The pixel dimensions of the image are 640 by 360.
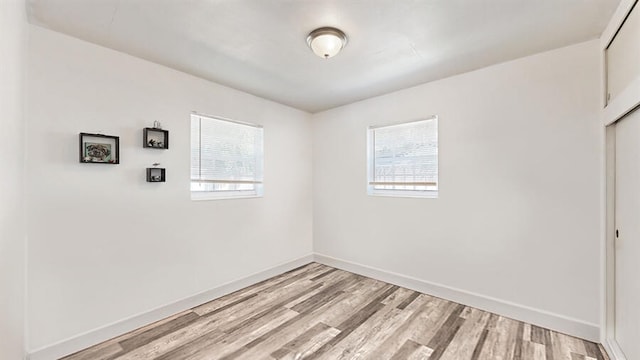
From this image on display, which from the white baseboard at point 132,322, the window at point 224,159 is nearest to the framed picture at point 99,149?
the window at point 224,159

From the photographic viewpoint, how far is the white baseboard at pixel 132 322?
1.95 meters

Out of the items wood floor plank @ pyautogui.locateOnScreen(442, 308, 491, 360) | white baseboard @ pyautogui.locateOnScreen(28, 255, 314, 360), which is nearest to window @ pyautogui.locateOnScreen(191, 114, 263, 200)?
white baseboard @ pyautogui.locateOnScreen(28, 255, 314, 360)

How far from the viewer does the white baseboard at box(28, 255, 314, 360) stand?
6.39 ft

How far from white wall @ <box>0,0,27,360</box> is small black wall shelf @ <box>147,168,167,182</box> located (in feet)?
2.63

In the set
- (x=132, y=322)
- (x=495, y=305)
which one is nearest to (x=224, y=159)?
(x=132, y=322)

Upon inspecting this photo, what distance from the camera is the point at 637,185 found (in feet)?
5.39

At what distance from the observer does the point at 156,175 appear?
247 centimetres

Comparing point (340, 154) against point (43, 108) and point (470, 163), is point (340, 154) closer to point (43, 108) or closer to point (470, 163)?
point (470, 163)

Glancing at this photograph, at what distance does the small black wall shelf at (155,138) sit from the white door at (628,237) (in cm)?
358

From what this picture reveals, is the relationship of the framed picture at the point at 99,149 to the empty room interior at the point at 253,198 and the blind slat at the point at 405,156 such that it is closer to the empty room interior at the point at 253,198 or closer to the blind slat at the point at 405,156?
the empty room interior at the point at 253,198

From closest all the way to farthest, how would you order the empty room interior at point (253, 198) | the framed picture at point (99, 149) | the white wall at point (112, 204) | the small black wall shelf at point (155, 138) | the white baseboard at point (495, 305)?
the empty room interior at point (253, 198), the white wall at point (112, 204), the framed picture at point (99, 149), the white baseboard at point (495, 305), the small black wall shelf at point (155, 138)

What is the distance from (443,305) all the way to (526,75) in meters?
2.40

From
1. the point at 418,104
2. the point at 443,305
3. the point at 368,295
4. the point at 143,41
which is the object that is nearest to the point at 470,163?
the point at 418,104

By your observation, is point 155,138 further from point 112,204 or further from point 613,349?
point 613,349
